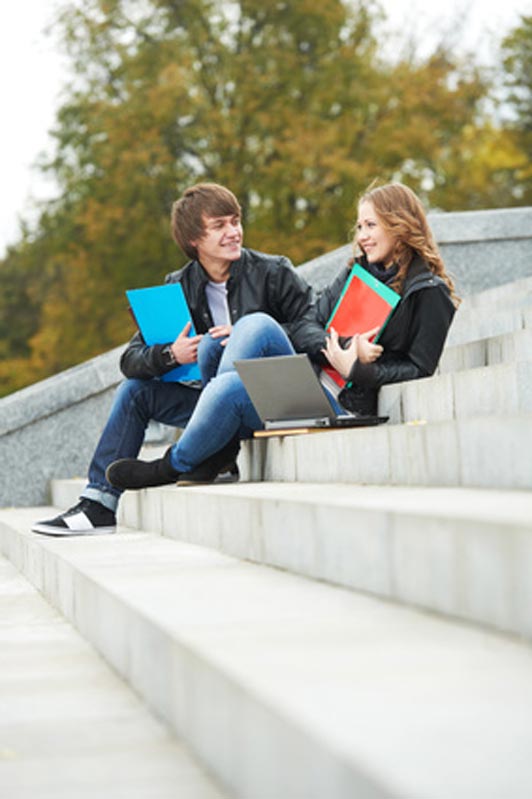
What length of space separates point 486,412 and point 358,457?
0.51m

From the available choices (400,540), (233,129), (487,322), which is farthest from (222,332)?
(233,129)

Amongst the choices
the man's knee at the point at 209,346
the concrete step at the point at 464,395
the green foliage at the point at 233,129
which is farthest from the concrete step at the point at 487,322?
the green foliage at the point at 233,129

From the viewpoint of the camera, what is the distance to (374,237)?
17.2ft

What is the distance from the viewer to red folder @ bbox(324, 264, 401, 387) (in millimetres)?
4992


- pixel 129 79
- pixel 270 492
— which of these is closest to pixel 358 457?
pixel 270 492

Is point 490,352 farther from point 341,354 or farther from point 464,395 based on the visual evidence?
point 464,395

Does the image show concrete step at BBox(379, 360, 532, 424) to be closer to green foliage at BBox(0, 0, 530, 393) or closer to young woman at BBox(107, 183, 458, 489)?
young woman at BBox(107, 183, 458, 489)

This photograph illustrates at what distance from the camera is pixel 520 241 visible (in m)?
9.83

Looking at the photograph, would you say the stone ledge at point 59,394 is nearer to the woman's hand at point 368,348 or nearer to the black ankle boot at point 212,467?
the black ankle boot at point 212,467

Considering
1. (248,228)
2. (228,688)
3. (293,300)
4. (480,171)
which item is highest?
(480,171)

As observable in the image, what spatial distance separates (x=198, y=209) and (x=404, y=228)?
97 centimetres

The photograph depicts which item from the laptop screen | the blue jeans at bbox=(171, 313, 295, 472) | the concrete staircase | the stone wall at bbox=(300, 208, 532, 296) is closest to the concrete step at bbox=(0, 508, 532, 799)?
the concrete staircase

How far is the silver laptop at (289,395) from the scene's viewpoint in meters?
4.78

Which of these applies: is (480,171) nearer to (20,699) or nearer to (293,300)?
(293,300)
